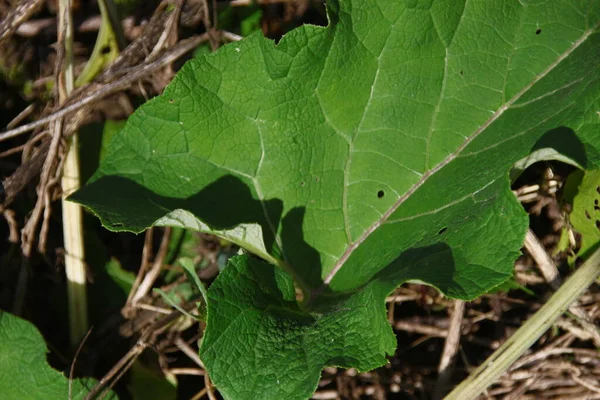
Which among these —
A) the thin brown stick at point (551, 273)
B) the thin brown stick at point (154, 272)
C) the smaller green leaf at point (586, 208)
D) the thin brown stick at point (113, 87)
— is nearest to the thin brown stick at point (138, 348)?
the thin brown stick at point (154, 272)

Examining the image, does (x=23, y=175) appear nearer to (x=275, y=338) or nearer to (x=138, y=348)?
(x=138, y=348)

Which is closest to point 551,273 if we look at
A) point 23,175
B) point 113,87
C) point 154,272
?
point 154,272

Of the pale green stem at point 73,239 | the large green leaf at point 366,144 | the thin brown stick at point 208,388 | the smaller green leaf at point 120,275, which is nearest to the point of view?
the large green leaf at point 366,144

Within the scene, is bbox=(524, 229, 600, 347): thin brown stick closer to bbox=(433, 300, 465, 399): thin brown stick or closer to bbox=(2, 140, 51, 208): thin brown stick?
bbox=(433, 300, 465, 399): thin brown stick

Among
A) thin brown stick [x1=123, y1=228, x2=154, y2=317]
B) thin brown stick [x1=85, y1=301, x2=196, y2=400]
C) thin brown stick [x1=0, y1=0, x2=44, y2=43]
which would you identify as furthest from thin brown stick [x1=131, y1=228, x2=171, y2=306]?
thin brown stick [x1=0, y1=0, x2=44, y2=43]

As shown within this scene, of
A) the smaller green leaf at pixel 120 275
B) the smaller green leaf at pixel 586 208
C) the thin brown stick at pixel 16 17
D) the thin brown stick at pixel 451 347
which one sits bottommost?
the thin brown stick at pixel 451 347

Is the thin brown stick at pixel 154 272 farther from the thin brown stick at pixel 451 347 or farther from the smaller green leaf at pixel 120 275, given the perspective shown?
the thin brown stick at pixel 451 347
